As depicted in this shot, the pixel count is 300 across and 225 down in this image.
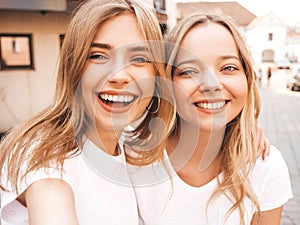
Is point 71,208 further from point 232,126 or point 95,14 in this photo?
point 232,126

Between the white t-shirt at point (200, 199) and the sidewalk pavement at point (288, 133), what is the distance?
2.82 metres

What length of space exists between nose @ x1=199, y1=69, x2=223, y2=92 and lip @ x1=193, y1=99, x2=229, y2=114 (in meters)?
0.04

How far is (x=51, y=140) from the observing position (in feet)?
4.21

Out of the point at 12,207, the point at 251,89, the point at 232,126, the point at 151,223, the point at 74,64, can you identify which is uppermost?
the point at 74,64

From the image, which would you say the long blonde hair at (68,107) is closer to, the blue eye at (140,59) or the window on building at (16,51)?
the blue eye at (140,59)

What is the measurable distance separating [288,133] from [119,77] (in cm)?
882

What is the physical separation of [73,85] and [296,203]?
13.6 ft

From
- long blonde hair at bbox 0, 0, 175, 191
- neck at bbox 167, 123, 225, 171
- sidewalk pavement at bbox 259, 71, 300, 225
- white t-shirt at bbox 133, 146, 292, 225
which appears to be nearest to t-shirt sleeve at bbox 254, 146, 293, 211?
white t-shirt at bbox 133, 146, 292, 225

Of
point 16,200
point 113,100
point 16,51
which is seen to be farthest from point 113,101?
point 16,51

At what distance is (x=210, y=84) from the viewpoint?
1483 mm

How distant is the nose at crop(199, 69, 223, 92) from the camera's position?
1.48m

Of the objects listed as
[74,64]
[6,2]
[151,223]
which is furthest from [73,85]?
[6,2]

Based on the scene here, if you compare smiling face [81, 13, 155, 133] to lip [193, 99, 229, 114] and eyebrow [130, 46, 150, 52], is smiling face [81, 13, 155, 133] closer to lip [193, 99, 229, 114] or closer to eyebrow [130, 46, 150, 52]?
eyebrow [130, 46, 150, 52]

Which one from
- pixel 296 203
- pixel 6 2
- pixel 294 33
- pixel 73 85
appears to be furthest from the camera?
pixel 294 33
